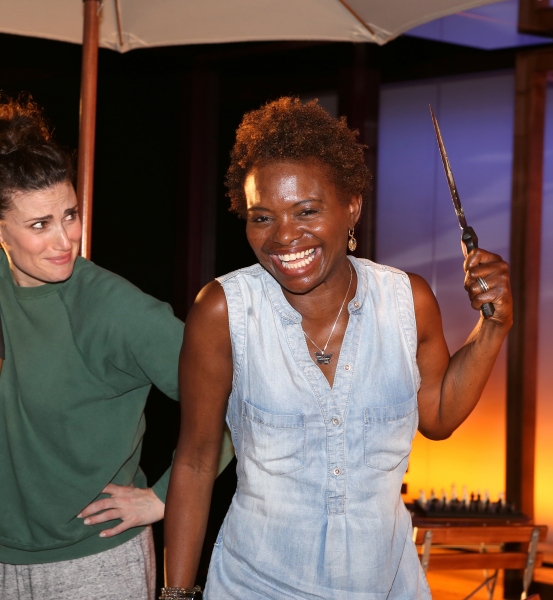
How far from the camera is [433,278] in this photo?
5406 mm

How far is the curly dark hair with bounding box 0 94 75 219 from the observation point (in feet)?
6.44

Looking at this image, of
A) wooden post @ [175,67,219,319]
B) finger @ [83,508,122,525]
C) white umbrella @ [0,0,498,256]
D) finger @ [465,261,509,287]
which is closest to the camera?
finger @ [465,261,509,287]

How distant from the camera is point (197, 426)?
1816mm

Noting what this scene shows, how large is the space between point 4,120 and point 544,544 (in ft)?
13.9

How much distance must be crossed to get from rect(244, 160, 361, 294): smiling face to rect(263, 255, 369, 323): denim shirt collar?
77mm

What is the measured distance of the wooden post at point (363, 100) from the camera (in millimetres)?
5152

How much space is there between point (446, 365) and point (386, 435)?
0.26 meters

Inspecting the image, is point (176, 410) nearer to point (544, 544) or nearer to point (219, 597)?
point (544, 544)

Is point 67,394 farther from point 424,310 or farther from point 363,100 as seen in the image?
point 363,100

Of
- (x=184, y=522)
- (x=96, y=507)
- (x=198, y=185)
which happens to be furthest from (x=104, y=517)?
(x=198, y=185)

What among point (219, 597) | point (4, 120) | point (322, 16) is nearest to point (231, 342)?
point (219, 597)

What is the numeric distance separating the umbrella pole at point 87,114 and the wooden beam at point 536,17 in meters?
2.91

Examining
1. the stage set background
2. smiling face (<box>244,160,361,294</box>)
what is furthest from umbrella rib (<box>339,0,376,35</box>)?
the stage set background

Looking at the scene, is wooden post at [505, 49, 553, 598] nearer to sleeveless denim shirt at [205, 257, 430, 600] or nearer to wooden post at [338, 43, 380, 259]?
wooden post at [338, 43, 380, 259]
